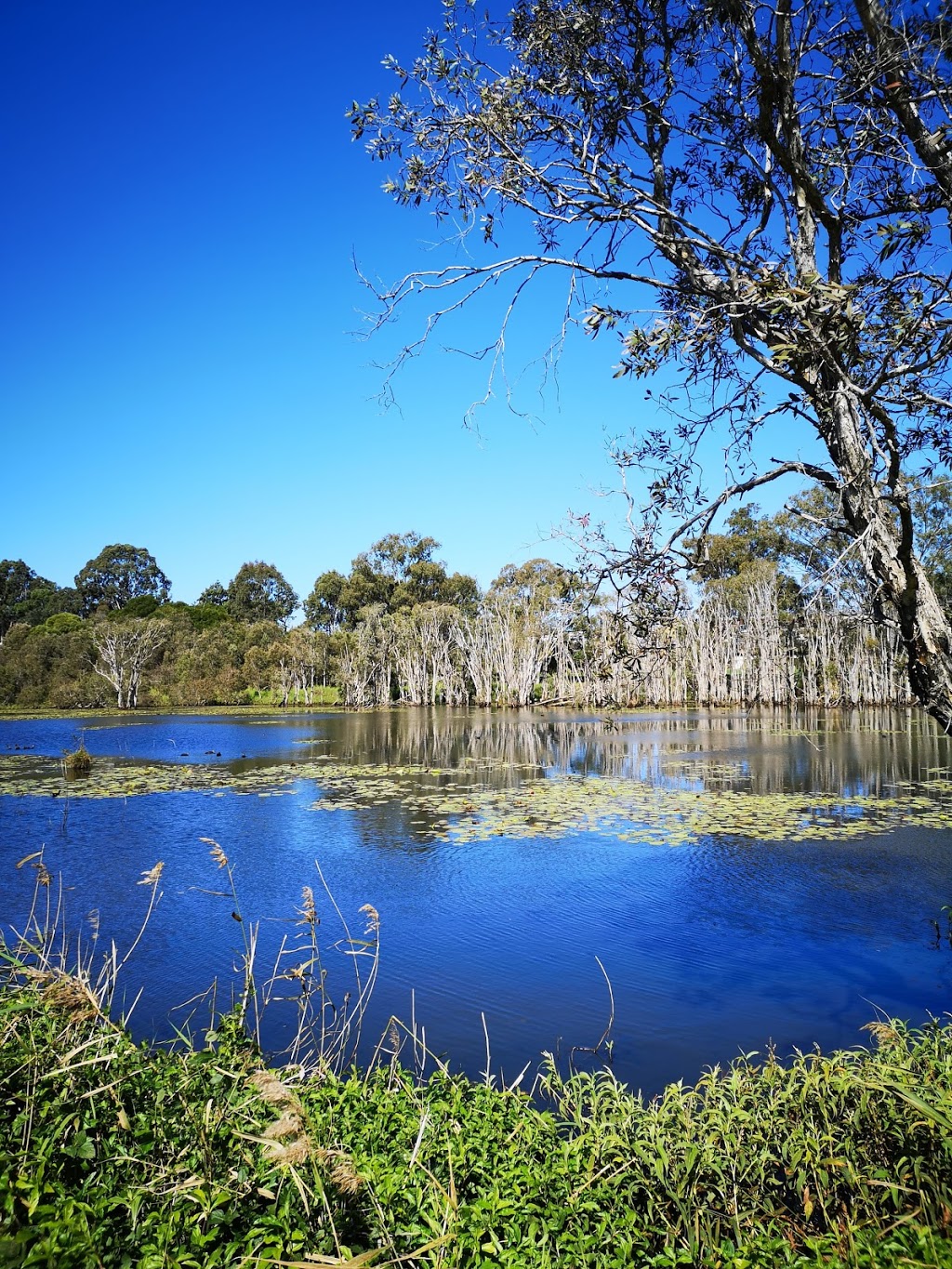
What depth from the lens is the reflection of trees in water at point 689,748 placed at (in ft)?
62.5

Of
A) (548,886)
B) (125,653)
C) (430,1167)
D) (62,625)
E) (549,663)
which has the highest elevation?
(62,625)

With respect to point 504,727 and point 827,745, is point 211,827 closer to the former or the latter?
point 827,745

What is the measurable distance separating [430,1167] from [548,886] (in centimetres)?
690

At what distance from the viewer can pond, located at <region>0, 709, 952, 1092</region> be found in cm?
606

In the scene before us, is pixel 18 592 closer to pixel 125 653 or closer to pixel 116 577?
pixel 116 577

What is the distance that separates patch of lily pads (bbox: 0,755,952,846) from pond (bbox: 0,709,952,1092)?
0.09 meters

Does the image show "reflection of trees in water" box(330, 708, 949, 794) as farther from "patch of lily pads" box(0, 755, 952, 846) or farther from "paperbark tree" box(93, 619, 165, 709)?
"paperbark tree" box(93, 619, 165, 709)

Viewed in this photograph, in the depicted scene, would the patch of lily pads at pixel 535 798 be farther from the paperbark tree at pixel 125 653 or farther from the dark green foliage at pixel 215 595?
the dark green foliage at pixel 215 595

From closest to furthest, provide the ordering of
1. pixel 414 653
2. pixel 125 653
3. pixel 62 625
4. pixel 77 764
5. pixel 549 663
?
pixel 77 764, pixel 549 663, pixel 125 653, pixel 414 653, pixel 62 625

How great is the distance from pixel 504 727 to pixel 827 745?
15.3 metres

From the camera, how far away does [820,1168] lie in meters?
2.82

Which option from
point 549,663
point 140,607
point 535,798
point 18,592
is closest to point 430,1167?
point 535,798

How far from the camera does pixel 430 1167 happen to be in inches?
116

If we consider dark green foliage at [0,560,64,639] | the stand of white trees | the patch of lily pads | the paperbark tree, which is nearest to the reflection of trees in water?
the patch of lily pads
